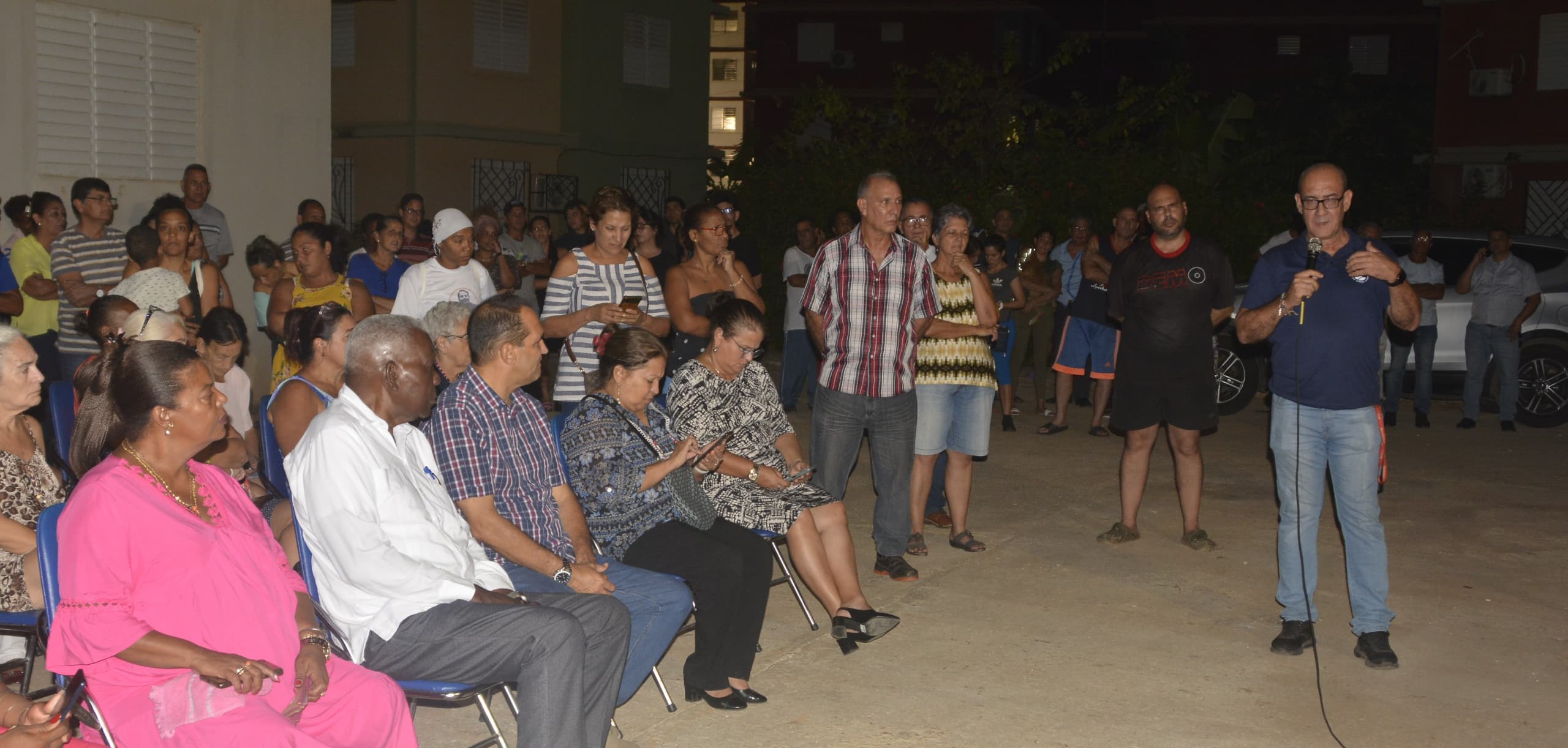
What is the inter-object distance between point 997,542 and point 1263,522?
69.0 inches

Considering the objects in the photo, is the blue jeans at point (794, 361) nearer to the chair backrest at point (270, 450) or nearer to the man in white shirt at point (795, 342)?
the man in white shirt at point (795, 342)

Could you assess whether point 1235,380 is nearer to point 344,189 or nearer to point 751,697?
point 751,697

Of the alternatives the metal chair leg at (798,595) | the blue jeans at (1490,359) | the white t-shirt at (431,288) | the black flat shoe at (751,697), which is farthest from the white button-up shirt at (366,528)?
the blue jeans at (1490,359)

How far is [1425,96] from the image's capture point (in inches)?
1268

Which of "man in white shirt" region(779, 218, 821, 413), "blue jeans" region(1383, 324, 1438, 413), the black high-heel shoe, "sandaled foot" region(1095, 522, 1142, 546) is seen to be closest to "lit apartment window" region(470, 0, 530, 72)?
"man in white shirt" region(779, 218, 821, 413)

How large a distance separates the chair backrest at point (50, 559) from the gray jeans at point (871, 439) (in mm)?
3665

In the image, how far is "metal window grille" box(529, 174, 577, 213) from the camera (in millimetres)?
22891

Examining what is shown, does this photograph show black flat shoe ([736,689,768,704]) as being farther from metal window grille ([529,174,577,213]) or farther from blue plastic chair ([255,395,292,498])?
metal window grille ([529,174,577,213])

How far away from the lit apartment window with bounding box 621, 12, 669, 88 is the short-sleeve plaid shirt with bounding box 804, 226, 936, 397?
1867cm

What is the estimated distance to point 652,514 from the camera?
495 centimetres

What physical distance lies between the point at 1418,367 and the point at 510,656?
407 inches

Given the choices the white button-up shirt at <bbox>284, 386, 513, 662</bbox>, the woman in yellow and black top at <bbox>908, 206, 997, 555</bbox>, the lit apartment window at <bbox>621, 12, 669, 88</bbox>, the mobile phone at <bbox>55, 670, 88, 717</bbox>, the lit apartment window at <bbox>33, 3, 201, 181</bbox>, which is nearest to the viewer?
the mobile phone at <bbox>55, 670, 88, 717</bbox>

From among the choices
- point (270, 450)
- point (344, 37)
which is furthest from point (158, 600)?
point (344, 37)

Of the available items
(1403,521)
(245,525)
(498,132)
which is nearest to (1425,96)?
(498,132)
